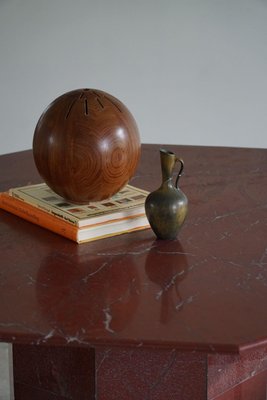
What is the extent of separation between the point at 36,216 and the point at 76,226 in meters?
0.15

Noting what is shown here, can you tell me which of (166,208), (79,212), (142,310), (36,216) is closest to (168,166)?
(166,208)

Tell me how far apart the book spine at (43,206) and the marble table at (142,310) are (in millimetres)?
45

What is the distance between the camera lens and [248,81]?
3791 mm

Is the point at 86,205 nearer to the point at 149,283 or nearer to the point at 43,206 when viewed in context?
the point at 43,206

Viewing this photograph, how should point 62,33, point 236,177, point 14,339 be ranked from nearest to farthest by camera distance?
1. point 14,339
2. point 236,177
3. point 62,33

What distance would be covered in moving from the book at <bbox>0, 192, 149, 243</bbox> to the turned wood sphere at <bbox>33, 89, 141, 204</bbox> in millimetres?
72

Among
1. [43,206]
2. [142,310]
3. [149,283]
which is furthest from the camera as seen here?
[43,206]

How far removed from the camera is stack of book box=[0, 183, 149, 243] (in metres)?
1.64

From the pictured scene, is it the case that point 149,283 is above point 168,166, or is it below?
below

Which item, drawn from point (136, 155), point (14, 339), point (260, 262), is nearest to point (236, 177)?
point (136, 155)

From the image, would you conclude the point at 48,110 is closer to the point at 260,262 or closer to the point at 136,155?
the point at 136,155

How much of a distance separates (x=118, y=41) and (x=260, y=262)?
2327mm

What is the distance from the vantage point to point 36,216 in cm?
174

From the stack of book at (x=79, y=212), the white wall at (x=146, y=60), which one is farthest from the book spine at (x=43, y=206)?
the white wall at (x=146, y=60)
